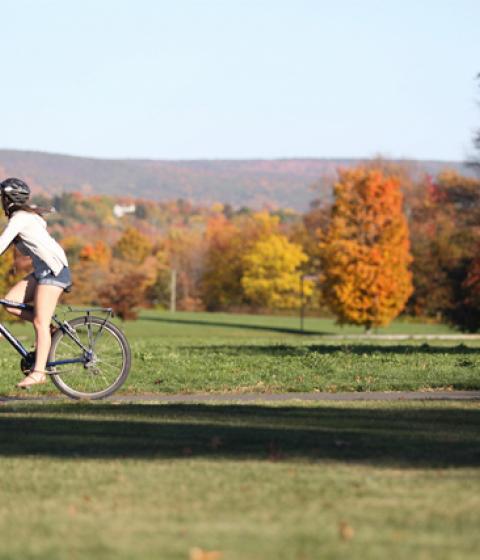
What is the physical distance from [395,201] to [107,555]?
66.2m

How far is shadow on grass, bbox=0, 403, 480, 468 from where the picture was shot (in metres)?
8.44

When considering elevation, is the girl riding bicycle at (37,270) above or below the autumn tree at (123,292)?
above

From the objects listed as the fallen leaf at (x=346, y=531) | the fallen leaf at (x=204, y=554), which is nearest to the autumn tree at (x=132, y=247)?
the fallen leaf at (x=346, y=531)

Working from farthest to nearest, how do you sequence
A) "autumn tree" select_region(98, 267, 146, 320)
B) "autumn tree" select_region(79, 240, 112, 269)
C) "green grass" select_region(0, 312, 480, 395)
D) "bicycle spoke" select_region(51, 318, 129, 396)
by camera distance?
"autumn tree" select_region(79, 240, 112, 269) < "autumn tree" select_region(98, 267, 146, 320) < "green grass" select_region(0, 312, 480, 395) < "bicycle spoke" select_region(51, 318, 129, 396)

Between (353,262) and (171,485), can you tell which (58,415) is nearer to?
(171,485)

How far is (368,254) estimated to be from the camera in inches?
2763

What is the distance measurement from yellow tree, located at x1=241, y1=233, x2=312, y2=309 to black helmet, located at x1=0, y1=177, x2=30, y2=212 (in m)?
110

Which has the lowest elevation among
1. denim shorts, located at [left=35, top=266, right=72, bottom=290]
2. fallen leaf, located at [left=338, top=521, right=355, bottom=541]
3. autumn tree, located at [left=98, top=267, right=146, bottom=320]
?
autumn tree, located at [left=98, top=267, right=146, bottom=320]

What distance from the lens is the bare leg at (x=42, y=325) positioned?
39.9 feet

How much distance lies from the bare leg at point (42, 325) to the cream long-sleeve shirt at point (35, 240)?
201 mm

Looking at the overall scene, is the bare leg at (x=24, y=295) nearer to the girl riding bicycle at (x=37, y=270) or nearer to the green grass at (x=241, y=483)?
the girl riding bicycle at (x=37, y=270)

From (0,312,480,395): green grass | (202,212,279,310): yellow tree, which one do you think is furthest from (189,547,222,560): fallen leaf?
(202,212,279,310): yellow tree

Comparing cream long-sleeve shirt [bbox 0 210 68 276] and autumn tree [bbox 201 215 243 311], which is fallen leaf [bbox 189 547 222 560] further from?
autumn tree [bbox 201 215 243 311]

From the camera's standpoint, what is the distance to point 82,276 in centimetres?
9588
